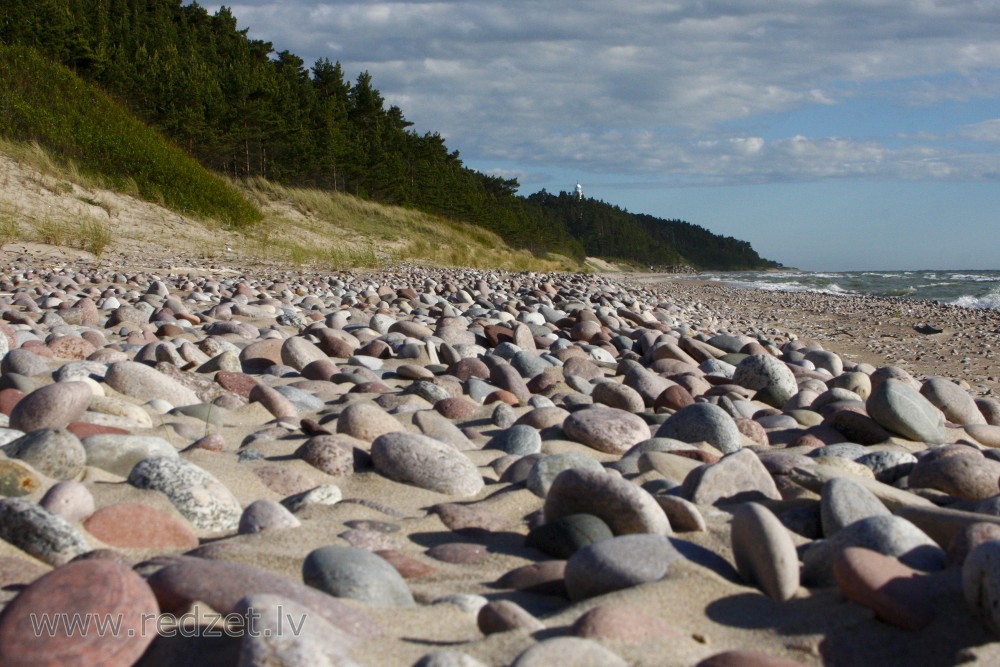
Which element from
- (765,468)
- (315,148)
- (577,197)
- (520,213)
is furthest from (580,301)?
(577,197)

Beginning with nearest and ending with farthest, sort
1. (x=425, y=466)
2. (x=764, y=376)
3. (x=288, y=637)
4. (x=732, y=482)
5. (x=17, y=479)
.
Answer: (x=288, y=637), (x=17, y=479), (x=732, y=482), (x=425, y=466), (x=764, y=376)

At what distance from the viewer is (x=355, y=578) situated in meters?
1.51

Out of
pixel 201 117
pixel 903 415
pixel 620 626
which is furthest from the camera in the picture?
pixel 201 117

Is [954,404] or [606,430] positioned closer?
[606,430]

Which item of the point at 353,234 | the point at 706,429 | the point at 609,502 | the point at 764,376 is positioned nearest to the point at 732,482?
the point at 609,502

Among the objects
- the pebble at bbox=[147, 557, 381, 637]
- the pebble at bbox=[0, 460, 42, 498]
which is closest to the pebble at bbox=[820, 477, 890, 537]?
the pebble at bbox=[147, 557, 381, 637]

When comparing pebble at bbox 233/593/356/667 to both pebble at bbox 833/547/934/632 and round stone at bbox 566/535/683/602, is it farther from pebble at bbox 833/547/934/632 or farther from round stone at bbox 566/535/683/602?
Result: pebble at bbox 833/547/934/632

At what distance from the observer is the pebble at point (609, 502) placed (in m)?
1.84

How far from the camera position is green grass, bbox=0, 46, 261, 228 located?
1536cm

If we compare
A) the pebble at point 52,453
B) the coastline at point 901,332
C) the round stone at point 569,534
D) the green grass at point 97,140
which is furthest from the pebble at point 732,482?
the green grass at point 97,140

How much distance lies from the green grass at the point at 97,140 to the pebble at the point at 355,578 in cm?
1529

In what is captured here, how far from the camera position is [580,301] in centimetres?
1000

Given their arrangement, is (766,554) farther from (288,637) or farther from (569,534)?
(288,637)

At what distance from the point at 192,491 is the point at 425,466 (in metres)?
0.68
